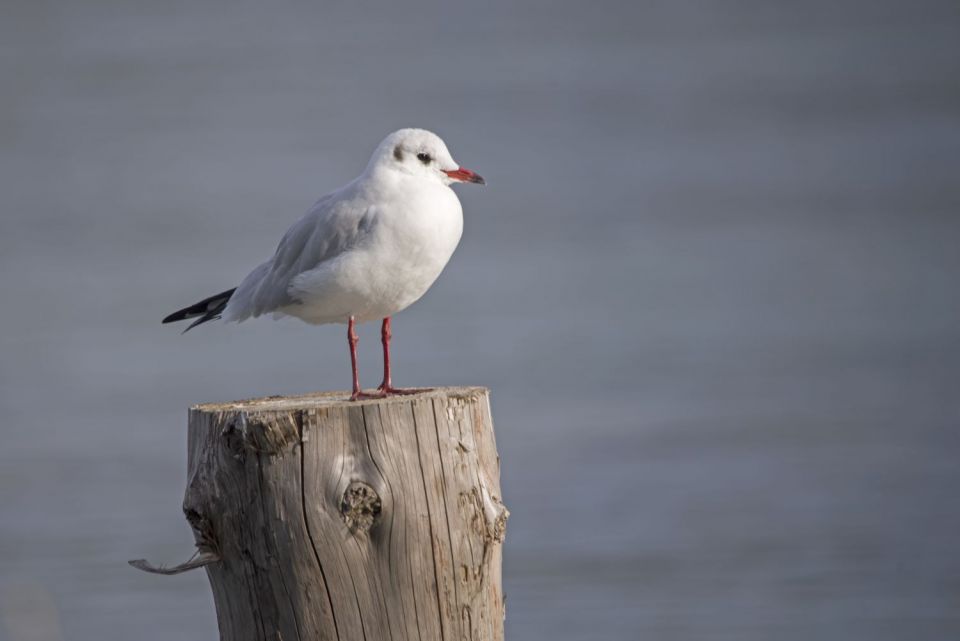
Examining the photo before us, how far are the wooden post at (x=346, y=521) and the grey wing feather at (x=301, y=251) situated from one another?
0.98 m

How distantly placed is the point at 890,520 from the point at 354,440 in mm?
6955

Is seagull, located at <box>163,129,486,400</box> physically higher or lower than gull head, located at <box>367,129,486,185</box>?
lower

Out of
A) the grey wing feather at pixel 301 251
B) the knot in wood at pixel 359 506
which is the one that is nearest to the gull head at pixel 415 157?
the grey wing feather at pixel 301 251

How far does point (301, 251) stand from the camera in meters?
4.59

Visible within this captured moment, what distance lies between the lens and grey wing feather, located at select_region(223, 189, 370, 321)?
14.5 ft

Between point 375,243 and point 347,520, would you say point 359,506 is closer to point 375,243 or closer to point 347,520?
point 347,520

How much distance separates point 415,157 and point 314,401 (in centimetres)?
95

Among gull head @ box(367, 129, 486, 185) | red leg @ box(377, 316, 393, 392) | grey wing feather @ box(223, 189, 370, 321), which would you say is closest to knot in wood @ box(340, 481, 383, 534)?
red leg @ box(377, 316, 393, 392)

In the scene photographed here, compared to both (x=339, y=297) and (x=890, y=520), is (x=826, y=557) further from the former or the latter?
(x=339, y=297)

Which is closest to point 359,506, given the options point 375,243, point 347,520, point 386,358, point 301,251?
point 347,520

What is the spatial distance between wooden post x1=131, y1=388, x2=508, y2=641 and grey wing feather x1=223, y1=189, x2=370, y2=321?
0.98 meters

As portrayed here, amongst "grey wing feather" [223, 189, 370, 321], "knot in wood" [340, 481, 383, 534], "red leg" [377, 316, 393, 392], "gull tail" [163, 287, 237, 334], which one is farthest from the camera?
"gull tail" [163, 287, 237, 334]

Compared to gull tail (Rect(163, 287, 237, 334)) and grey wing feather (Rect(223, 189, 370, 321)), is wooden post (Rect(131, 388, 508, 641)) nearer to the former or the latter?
grey wing feather (Rect(223, 189, 370, 321))

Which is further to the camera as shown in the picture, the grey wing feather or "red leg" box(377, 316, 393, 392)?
the grey wing feather
